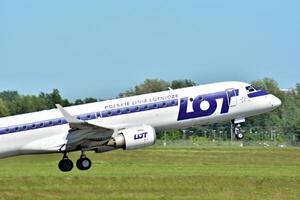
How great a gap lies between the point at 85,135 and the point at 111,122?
1.76 meters

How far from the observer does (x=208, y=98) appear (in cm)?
5678

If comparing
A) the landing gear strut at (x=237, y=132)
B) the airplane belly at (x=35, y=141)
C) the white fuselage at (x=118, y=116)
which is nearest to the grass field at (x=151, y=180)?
the airplane belly at (x=35, y=141)

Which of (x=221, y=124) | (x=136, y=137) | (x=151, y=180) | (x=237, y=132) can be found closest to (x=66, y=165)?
(x=136, y=137)

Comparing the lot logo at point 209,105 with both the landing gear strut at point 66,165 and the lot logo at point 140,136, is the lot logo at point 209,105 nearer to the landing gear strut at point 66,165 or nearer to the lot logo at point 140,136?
the lot logo at point 140,136

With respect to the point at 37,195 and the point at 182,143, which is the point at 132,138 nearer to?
the point at 37,195

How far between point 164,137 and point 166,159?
188 ft

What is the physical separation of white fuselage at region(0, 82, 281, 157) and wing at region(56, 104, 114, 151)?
0.51 m

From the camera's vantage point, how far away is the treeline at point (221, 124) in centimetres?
15112

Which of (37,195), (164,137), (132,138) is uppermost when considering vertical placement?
(164,137)

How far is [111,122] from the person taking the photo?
5581cm

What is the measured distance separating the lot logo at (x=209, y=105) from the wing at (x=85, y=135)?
468 cm

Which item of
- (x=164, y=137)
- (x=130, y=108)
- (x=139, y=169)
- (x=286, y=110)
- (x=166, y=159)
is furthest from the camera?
(x=286, y=110)

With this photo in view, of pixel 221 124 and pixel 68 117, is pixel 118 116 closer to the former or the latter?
pixel 68 117

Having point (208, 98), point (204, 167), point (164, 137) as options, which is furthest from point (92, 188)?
point (164, 137)
